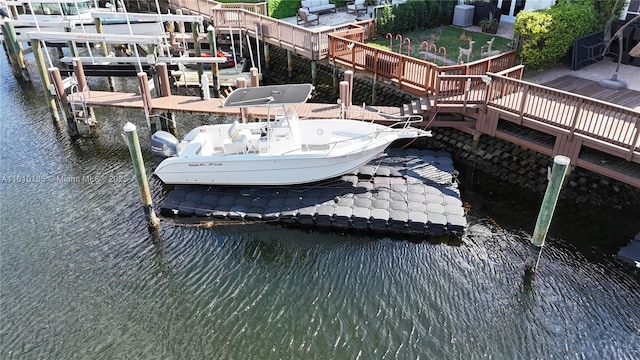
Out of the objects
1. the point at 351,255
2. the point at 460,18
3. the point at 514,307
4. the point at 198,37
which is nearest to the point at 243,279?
the point at 351,255

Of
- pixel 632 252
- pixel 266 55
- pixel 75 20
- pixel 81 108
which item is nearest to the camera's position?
pixel 632 252

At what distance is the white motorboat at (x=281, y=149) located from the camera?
1251cm

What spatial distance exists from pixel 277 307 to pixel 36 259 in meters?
6.07

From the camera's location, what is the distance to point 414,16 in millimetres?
20312

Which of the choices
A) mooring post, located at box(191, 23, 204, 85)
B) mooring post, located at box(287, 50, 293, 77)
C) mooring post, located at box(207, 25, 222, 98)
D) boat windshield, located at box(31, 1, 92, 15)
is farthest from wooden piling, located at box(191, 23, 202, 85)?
boat windshield, located at box(31, 1, 92, 15)

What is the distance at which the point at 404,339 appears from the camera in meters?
9.13

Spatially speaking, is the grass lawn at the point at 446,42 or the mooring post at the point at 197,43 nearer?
the grass lawn at the point at 446,42

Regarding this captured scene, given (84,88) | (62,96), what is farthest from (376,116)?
(62,96)

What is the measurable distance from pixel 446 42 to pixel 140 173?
43.5 feet

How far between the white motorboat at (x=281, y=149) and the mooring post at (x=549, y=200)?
3.65m

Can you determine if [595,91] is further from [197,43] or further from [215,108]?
[197,43]

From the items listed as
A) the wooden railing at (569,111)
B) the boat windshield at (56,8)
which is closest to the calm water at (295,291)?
the wooden railing at (569,111)

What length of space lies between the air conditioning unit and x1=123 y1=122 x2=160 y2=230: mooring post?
15.1 metres

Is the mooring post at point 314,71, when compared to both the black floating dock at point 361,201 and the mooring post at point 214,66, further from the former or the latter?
the black floating dock at point 361,201
